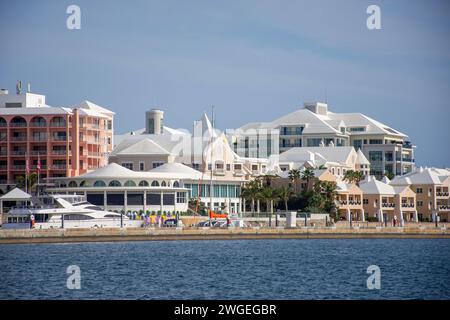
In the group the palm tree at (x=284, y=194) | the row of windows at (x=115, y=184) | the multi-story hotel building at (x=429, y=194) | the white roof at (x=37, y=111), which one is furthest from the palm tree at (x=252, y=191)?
the white roof at (x=37, y=111)

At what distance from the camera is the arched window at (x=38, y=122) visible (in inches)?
6565

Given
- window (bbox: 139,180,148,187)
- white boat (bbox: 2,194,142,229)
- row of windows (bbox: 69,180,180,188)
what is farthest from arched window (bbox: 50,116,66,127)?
white boat (bbox: 2,194,142,229)

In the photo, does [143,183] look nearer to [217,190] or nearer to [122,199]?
[122,199]

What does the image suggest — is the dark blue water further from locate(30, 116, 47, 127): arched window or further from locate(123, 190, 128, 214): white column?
locate(30, 116, 47, 127): arched window

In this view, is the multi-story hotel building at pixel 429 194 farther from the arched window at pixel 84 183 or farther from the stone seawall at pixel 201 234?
the arched window at pixel 84 183

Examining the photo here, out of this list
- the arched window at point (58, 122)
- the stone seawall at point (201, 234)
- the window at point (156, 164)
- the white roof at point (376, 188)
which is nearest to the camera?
the stone seawall at point (201, 234)

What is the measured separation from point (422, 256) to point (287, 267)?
22009mm

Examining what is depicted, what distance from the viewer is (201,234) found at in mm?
129625

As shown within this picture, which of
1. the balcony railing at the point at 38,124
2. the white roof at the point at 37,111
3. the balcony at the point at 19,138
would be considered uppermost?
the white roof at the point at 37,111

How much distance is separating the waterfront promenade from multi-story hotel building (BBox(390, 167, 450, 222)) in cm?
3081

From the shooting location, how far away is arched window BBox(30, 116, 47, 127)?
16675 centimetres

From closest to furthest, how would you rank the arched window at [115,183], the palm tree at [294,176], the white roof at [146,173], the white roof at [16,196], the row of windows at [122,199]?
the white roof at [16,196], the row of windows at [122,199], the arched window at [115,183], the white roof at [146,173], the palm tree at [294,176]
